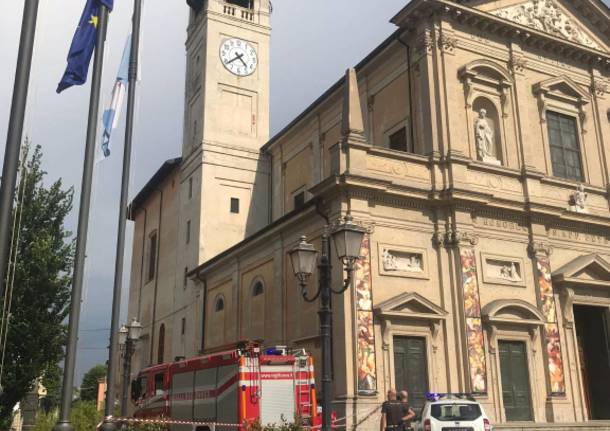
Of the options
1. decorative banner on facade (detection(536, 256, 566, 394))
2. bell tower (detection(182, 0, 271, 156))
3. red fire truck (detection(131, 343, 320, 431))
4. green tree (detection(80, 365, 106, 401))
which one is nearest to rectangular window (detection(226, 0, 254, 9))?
bell tower (detection(182, 0, 271, 156))

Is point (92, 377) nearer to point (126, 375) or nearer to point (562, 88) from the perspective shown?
point (126, 375)

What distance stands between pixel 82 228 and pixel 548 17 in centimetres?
2090

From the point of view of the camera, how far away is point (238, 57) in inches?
1377

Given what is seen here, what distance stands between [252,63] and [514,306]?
68.1 ft

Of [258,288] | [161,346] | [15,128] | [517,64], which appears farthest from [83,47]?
[161,346]

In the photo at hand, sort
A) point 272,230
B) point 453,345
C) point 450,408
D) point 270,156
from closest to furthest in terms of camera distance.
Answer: point 450,408 < point 453,345 < point 272,230 < point 270,156

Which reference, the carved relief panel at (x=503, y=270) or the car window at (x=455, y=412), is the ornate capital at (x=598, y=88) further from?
the car window at (x=455, y=412)

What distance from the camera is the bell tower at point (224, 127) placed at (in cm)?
3200

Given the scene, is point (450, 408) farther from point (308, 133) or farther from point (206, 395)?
point (308, 133)

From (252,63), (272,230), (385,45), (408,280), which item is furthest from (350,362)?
(252,63)

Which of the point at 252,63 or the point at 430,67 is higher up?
the point at 252,63

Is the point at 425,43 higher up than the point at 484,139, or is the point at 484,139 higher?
the point at 425,43

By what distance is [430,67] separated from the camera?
21.8 metres

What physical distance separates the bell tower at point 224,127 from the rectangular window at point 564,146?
14102 millimetres
